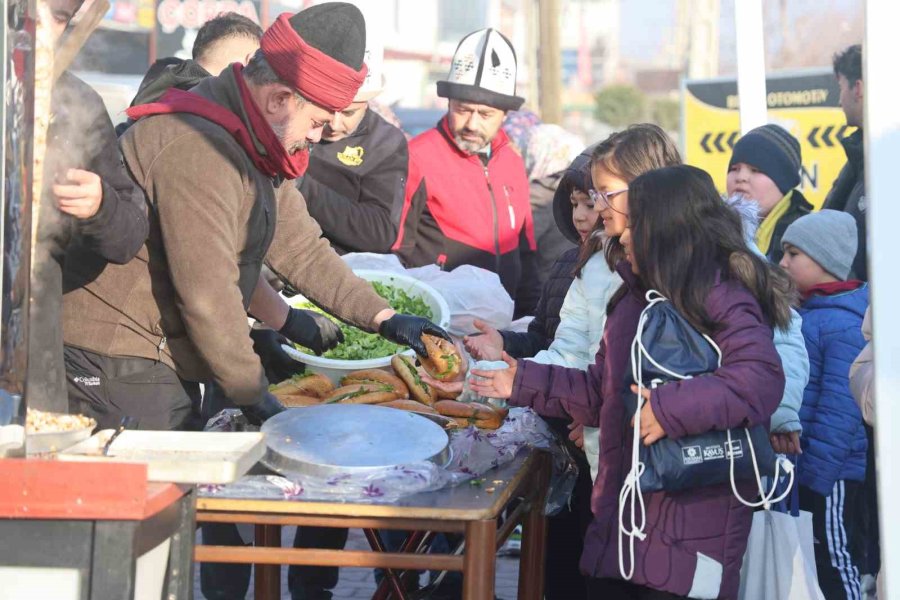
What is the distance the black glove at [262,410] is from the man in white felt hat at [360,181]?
1.70 m

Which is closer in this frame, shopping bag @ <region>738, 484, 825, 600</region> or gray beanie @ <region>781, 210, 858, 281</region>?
shopping bag @ <region>738, 484, 825, 600</region>

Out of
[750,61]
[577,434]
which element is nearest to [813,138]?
[750,61]

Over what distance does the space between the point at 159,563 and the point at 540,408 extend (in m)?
1.24

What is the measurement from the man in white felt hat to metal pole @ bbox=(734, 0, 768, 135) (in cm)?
147

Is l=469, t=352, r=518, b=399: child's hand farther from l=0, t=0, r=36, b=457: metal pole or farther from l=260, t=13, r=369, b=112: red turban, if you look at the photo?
l=0, t=0, r=36, b=457: metal pole

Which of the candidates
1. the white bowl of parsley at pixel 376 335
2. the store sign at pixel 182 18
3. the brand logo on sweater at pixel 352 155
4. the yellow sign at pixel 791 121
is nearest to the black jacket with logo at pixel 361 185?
the brand logo on sweater at pixel 352 155

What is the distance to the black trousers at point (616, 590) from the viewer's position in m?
2.63

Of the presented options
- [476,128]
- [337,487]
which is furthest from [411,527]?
[476,128]

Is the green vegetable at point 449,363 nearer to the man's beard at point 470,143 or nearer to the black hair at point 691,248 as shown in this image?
the black hair at point 691,248

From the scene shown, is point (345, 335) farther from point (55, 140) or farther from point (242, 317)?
point (55, 140)

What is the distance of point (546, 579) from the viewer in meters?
3.64

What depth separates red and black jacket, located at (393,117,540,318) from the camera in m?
4.79

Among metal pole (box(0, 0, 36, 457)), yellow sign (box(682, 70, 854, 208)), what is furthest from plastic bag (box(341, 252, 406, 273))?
yellow sign (box(682, 70, 854, 208))

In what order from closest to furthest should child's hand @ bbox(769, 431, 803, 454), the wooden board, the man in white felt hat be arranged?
the wooden board, child's hand @ bbox(769, 431, 803, 454), the man in white felt hat
